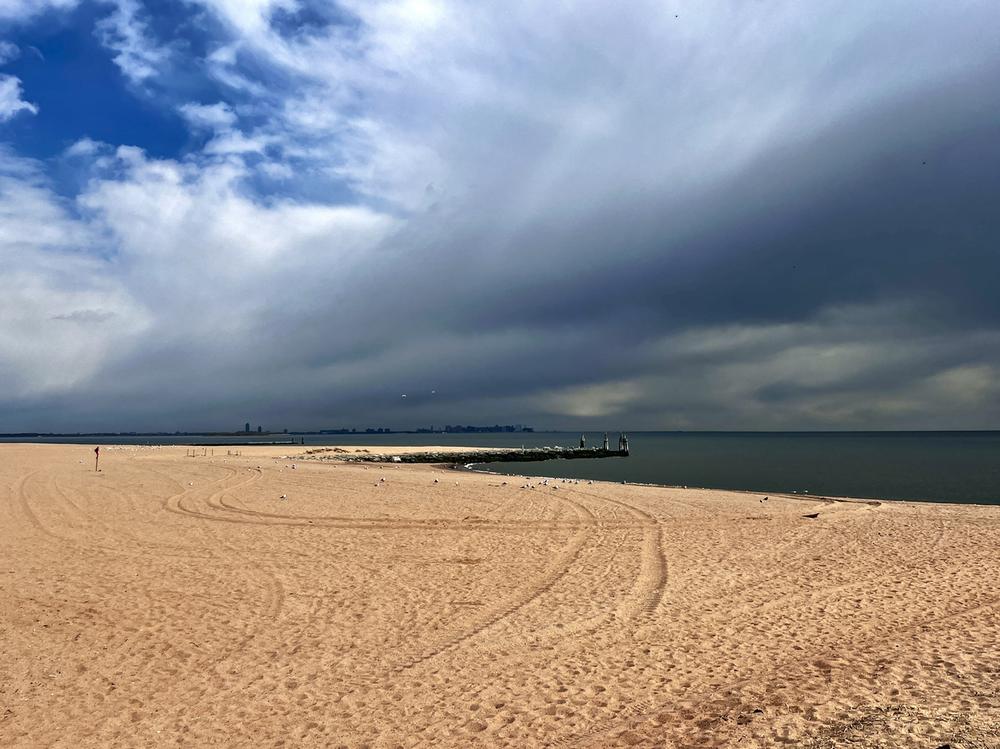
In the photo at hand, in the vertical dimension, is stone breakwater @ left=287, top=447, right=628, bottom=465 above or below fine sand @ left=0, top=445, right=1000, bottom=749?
below

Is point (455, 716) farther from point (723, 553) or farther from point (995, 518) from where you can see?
point (995, 518)

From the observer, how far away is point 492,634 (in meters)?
9.05

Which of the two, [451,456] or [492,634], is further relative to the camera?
[451,456]

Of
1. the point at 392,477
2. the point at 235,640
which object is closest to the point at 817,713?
the point at 235,640

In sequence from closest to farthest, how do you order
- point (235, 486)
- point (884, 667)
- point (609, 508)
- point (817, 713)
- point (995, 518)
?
1. point (817, 713)
2. point (884, 667)
3. point (995, 518)
4. point (609, 508)
5. point (235, 486)

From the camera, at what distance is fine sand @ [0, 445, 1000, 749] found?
6324mm

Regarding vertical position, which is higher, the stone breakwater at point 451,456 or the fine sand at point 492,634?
the fine sand at point 492,634

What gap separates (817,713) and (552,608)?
4.67m

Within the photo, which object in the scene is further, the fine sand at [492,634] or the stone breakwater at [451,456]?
the stone breakwater at [451,456]

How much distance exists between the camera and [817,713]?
6.45 meters

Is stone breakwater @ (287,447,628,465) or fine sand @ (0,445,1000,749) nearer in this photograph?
fine sand @ (0,445,1000,749)

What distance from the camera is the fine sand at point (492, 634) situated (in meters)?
6.32

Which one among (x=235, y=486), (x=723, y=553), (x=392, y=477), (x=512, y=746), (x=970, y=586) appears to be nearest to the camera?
(x=512, y=746)

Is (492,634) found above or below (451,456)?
above
